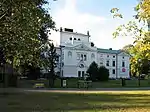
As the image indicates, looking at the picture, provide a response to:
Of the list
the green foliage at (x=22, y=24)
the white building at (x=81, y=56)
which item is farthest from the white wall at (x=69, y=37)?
the green foliage at (x=22, y=24)

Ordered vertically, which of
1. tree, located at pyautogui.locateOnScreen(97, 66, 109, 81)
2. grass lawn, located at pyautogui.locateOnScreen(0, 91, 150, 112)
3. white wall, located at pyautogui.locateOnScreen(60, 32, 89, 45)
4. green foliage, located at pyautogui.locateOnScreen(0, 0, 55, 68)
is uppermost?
white wall, located at pyautogui.locateOnScreen(60, 32, 89, 45)

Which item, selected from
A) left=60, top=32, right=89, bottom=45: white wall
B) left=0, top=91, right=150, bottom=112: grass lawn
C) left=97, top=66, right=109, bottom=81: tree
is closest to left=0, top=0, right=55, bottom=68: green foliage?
left=0, top=91, right=150, bottom=112: grass lawn

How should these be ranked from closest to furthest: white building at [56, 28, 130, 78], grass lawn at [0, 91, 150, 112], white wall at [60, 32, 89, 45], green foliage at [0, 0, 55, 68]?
grass lawn at [0, 91, 150, 112], green foliage at [0, 0, 55, 68], white building at [56, 28, 130, 78], white wall at [60, 32, 89, 45]

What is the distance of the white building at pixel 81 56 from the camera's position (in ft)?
390

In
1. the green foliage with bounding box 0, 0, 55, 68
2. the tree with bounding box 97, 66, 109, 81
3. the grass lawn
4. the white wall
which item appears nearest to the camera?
the grass lawn

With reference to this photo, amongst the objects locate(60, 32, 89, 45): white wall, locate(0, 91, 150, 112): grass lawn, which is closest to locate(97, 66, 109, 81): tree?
locate(60, 32, 89, 45): white wall

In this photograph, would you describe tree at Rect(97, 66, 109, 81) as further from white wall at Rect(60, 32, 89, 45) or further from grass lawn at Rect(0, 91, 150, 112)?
grass lawn at Rect(0, 91, 150, 112)

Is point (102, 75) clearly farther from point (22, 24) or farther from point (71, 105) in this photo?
point (22, 24)

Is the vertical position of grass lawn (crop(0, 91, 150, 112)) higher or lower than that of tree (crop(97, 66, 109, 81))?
lower

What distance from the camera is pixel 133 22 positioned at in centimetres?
2111

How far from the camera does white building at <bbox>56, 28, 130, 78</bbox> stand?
119m

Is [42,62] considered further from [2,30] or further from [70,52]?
[70,52]

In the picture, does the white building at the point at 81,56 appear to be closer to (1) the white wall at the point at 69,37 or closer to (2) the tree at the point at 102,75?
(1) the white wall at the point at 69,37

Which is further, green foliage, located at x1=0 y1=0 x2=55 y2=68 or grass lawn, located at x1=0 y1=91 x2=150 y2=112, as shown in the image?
green foliage, located at x1=0 y1=0 x2=55 y2=68
